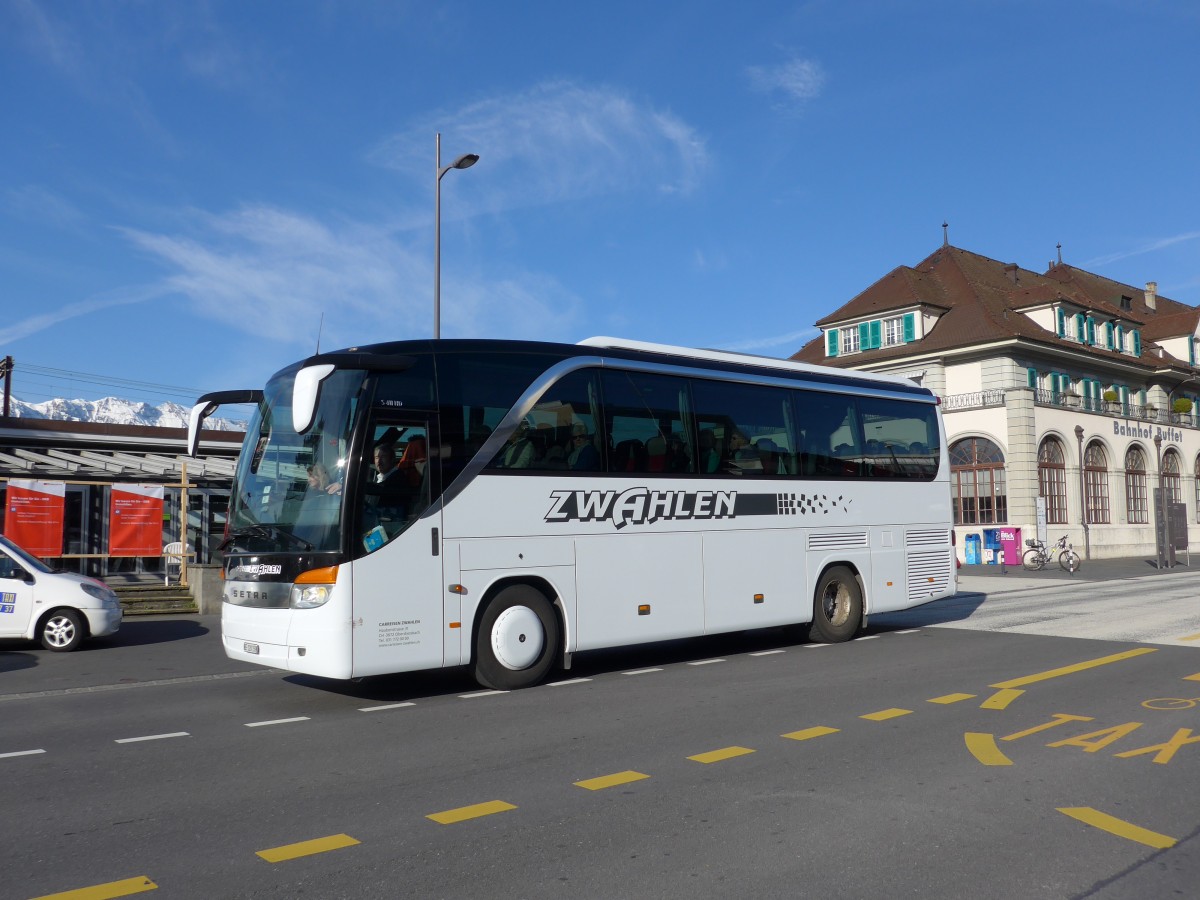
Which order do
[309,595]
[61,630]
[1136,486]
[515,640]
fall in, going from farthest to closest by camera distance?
1. [1136,486]
2. [61,630]
3. [515,640]
4. [309,595]

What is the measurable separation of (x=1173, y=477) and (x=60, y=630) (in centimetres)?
5381

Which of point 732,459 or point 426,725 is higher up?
point 732,459

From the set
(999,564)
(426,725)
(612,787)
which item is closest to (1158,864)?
(612,787)

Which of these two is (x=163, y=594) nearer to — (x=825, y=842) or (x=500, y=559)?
(x=500, y=559)

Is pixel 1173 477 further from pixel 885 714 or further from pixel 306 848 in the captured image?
pixel 306 848

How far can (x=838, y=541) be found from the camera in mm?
13938

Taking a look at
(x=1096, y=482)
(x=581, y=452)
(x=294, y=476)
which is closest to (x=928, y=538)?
(x=581, y=452)

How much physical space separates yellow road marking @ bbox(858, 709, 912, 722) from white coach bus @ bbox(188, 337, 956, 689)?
10.8 ft

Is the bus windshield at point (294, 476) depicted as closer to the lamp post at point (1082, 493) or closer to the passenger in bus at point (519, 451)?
the passenger in bus at point (519, 451)

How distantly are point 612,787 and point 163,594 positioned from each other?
1651 cm

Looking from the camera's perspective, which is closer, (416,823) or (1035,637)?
(416,823)

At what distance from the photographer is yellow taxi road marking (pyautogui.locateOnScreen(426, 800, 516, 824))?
5.68m

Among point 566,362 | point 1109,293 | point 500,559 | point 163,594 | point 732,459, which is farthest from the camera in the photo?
point 1109,293

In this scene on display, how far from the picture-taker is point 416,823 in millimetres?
5609
